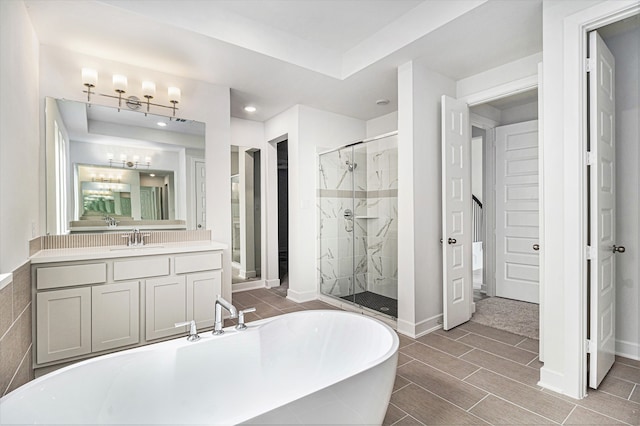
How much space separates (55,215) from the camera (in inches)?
103

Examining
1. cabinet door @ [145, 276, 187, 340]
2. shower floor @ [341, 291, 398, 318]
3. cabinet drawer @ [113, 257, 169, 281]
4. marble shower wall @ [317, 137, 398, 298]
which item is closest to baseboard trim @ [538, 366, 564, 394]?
shower floor @ [341, 291, 398, 318]

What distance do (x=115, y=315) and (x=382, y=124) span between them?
4.02m

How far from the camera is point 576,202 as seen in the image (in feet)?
6.51

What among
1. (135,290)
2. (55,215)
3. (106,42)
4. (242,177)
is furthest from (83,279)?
(242,177)

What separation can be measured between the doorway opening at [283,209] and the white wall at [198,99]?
1793mm


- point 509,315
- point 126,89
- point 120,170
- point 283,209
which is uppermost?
point 126,89

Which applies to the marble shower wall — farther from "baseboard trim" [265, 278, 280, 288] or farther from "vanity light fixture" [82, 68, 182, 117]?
"vanity light fixture" [82, 68, 182, 117]

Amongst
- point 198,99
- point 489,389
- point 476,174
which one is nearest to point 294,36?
point 198,99

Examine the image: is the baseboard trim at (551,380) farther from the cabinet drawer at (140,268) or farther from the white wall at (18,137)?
the white wall at (18,137)

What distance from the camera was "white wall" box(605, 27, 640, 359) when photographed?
2.53m

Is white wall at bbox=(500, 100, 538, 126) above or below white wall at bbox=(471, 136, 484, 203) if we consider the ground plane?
above

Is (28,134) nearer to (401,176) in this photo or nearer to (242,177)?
(242,177)

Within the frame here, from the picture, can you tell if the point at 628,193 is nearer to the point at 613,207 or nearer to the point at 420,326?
the point at 613,207

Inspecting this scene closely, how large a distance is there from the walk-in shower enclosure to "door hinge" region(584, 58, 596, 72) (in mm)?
1646
